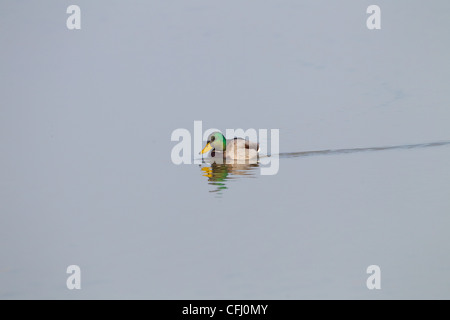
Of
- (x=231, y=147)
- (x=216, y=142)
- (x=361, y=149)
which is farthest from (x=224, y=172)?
(x=361, y=149)

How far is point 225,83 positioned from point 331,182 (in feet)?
13.2

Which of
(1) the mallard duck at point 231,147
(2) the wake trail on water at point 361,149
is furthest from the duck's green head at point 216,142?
(2) the wake trail on water at point 361,149

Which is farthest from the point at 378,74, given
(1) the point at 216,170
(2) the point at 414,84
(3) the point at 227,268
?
(3) the point at 227,268

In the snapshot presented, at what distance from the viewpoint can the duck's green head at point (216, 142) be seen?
12.4m

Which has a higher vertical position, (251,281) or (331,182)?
(331,182)

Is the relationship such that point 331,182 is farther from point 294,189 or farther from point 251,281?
point 251,281

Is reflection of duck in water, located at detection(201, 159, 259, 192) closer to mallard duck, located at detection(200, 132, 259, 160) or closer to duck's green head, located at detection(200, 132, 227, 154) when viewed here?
mallard duck, located at detection(200, 132, 259, 160)

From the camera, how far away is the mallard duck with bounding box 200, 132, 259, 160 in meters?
12.1

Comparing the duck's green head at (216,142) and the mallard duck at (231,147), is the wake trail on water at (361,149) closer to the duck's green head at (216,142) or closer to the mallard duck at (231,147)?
the mallard duck at (231,147)

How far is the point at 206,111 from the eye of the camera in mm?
12938

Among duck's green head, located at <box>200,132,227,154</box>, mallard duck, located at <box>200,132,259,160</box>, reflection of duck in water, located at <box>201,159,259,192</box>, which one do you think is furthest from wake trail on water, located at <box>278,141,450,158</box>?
duck's green head, located at <box>200,132,227,154</box>

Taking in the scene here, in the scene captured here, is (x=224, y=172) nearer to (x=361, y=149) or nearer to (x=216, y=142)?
(x=216, y=142)

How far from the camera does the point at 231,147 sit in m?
12.2

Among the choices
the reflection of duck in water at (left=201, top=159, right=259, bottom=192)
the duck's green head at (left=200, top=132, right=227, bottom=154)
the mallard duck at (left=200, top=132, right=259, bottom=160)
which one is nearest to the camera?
the reflection of duck in water at (left=201, top=159, right=259, bottom=192)
